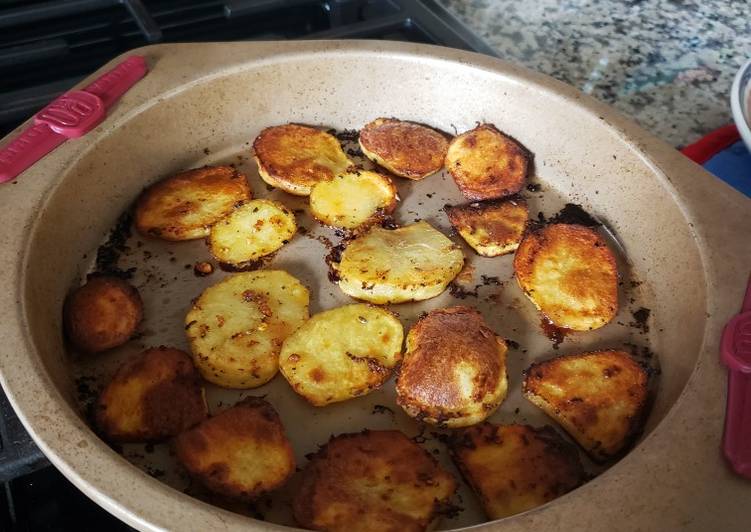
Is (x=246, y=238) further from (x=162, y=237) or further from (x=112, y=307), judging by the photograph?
(x=112, y=307)

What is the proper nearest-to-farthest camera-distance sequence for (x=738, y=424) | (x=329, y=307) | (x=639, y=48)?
1. (x=738, y=424)
2. (x=329, y=307)
3. (x=639, y=48)

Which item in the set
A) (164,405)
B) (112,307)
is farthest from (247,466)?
(112,307)

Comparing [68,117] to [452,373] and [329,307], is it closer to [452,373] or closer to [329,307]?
[329,307]

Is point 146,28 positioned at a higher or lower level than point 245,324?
higher

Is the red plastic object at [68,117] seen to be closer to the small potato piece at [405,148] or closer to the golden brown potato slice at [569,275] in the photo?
the small potato piece at [405,148]

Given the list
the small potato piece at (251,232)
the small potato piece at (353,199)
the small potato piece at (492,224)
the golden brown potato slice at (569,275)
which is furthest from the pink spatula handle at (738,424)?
the small potato piece at (251,232)

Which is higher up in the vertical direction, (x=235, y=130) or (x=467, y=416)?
(x=235, y=130)

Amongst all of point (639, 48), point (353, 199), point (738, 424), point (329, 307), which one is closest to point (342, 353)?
point (329, 307)
